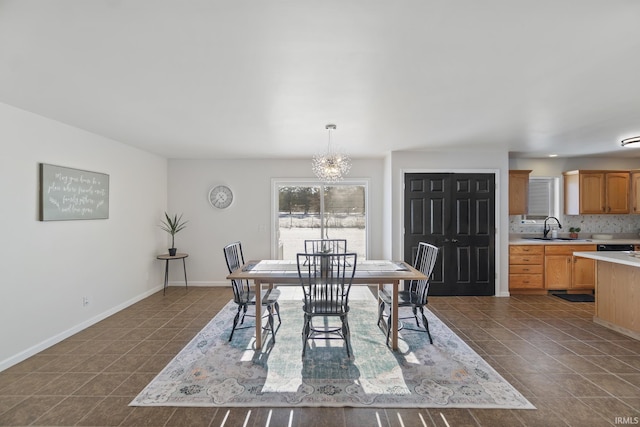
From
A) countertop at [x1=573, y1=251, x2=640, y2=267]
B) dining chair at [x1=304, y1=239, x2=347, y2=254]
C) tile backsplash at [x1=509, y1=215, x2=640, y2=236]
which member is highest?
tile backsplash at [x1=509, y1=215, x2=640, y2=236]

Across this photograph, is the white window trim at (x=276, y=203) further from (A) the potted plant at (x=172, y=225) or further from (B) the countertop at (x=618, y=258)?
(B) the countertop at (x=618, y=258)

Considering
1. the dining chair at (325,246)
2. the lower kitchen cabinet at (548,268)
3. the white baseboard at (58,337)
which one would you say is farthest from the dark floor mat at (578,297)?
the white baseboard at (58,337)

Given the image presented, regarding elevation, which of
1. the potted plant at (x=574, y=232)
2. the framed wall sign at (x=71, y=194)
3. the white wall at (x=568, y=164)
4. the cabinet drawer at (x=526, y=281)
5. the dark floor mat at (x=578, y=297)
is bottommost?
the dark floor mat at (x=578, y=297)

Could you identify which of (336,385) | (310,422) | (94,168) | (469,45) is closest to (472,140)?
(469,45)

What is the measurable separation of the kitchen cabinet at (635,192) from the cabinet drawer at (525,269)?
2.14 metres

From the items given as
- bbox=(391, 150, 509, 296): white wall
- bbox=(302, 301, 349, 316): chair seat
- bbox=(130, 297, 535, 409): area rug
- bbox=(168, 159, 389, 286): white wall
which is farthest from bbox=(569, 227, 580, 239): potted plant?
bbox=(302, 301, 349, 316): chair seat

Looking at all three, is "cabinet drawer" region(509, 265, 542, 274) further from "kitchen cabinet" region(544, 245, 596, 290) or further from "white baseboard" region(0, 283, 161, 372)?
"white baseboard" region(0, 283, 161, 372)

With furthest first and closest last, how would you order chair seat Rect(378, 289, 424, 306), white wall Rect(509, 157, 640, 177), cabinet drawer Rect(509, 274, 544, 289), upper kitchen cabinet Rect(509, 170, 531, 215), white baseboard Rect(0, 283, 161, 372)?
white wall Rect(509, 157, 640, 177) → upper kitchen cabinet Rect(509, 170, 531, 215) → cabinet drawer Rect(509, 274, 544, 289) → chair seat Rect(378, 289, 424, 306) → white baseboard Rect(0, 283, 161, 372)

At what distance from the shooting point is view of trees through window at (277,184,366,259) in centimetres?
604

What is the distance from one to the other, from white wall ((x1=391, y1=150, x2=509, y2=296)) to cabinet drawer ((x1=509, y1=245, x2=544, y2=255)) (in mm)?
136

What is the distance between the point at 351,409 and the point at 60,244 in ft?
11.5

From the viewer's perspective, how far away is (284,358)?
9.87 feet

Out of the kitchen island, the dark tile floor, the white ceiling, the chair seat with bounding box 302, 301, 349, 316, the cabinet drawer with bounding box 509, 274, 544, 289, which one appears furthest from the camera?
the cabinet drawer with bounding box 509, 274, 544, 289

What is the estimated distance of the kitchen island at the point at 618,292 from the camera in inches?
138
